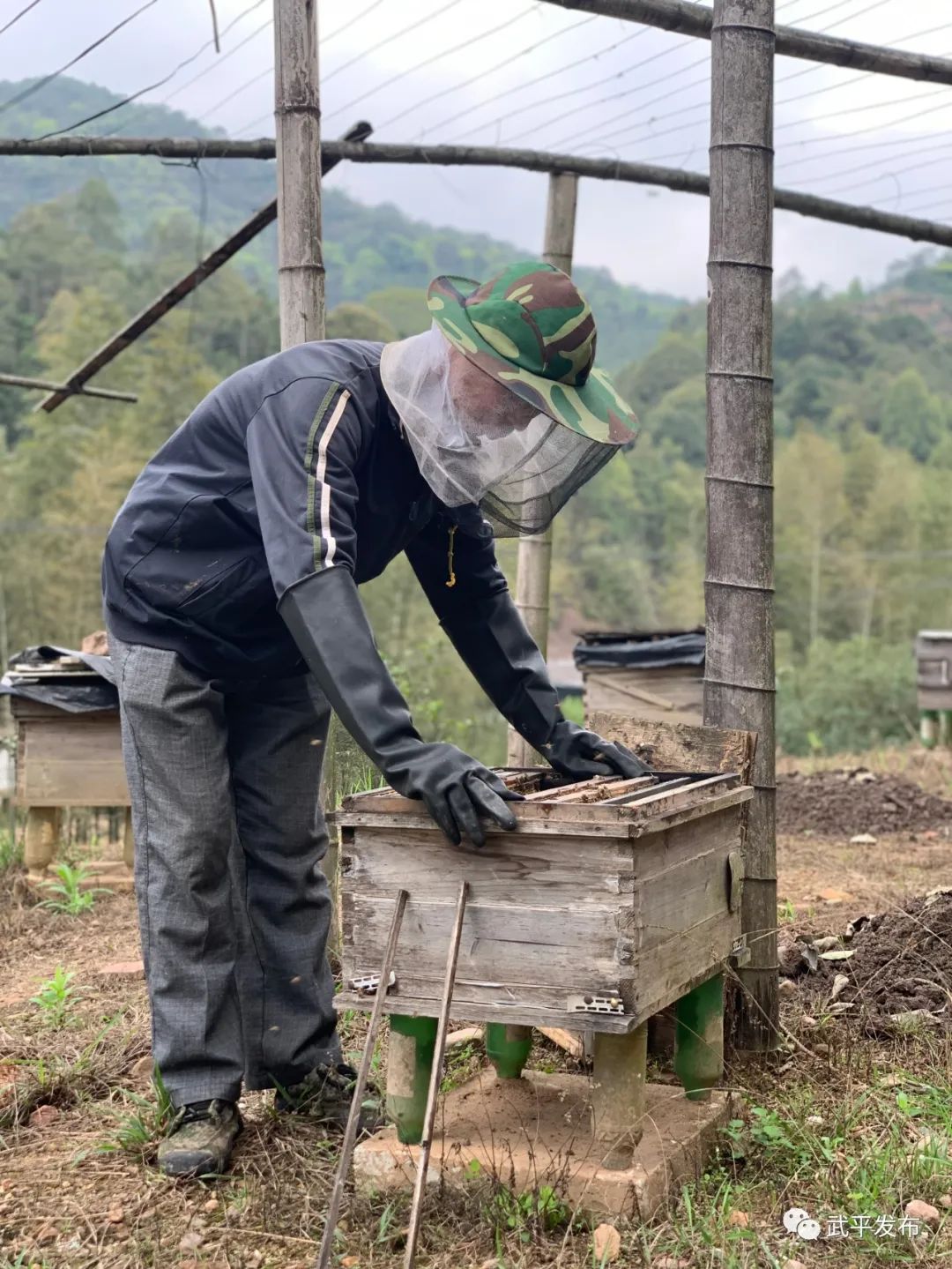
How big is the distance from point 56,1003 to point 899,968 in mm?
2694

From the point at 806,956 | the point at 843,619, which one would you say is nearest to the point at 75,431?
the point at 843,619

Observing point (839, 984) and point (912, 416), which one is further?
point (912, 416)

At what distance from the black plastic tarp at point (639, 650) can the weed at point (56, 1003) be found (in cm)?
444

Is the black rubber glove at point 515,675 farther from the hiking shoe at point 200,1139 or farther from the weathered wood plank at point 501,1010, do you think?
the hiking shoe at point 200,1139

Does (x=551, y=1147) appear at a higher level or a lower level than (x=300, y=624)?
lower

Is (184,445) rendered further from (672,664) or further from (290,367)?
(672,664)

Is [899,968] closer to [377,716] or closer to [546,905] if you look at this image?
[546,905]

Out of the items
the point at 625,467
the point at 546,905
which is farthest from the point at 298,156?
the point at 625,467

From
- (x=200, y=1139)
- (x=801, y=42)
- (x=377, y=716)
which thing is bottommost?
(x=200, y=1139)

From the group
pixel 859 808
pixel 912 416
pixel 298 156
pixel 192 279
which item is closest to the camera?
pixel 298 156

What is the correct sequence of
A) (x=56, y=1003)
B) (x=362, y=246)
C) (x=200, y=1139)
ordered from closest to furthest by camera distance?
(x=200, y=1139) < (x=56, y=1003) < (x=362, y=246)

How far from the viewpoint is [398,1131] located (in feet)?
10.0

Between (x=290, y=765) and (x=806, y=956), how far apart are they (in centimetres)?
188

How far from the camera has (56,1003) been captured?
14.5 feet
